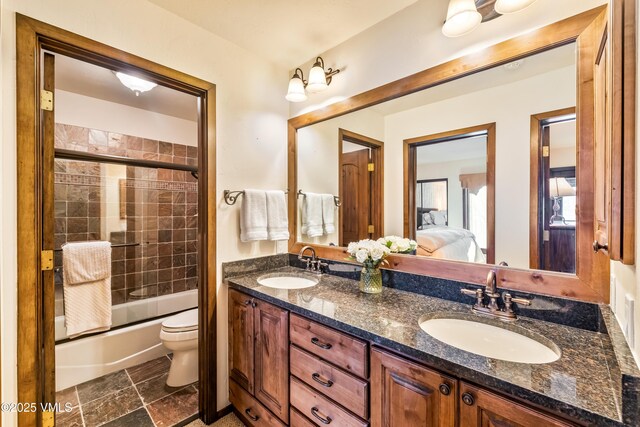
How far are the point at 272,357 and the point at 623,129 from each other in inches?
64.4

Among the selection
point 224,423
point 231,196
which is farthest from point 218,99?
point 224,423

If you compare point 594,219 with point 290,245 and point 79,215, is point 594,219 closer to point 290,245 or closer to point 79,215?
point 290,245

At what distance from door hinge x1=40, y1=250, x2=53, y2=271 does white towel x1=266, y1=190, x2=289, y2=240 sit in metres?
1.17

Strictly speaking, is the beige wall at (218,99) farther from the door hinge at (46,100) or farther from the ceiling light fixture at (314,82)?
the ceiling light fixture at (314,82)

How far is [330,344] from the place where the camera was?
119 cm

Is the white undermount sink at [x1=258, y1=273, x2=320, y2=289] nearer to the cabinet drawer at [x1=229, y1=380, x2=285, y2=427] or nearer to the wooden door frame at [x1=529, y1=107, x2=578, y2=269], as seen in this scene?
the cabinet drawer at [x1=229, y1=380, x2=285, y2=427]

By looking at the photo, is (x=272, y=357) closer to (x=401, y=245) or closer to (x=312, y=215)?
(x=401, y=245)

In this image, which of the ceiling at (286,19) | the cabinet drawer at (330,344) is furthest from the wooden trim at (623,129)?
the ceiling at (286,19)

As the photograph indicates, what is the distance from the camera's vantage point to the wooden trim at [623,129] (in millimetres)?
660

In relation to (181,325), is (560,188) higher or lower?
higher

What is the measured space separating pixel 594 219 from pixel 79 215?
3.71 metres

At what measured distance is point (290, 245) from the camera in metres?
2.27

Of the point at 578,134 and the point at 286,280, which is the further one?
the point at 286,280

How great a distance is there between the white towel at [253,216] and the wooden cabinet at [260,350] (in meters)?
0.41
